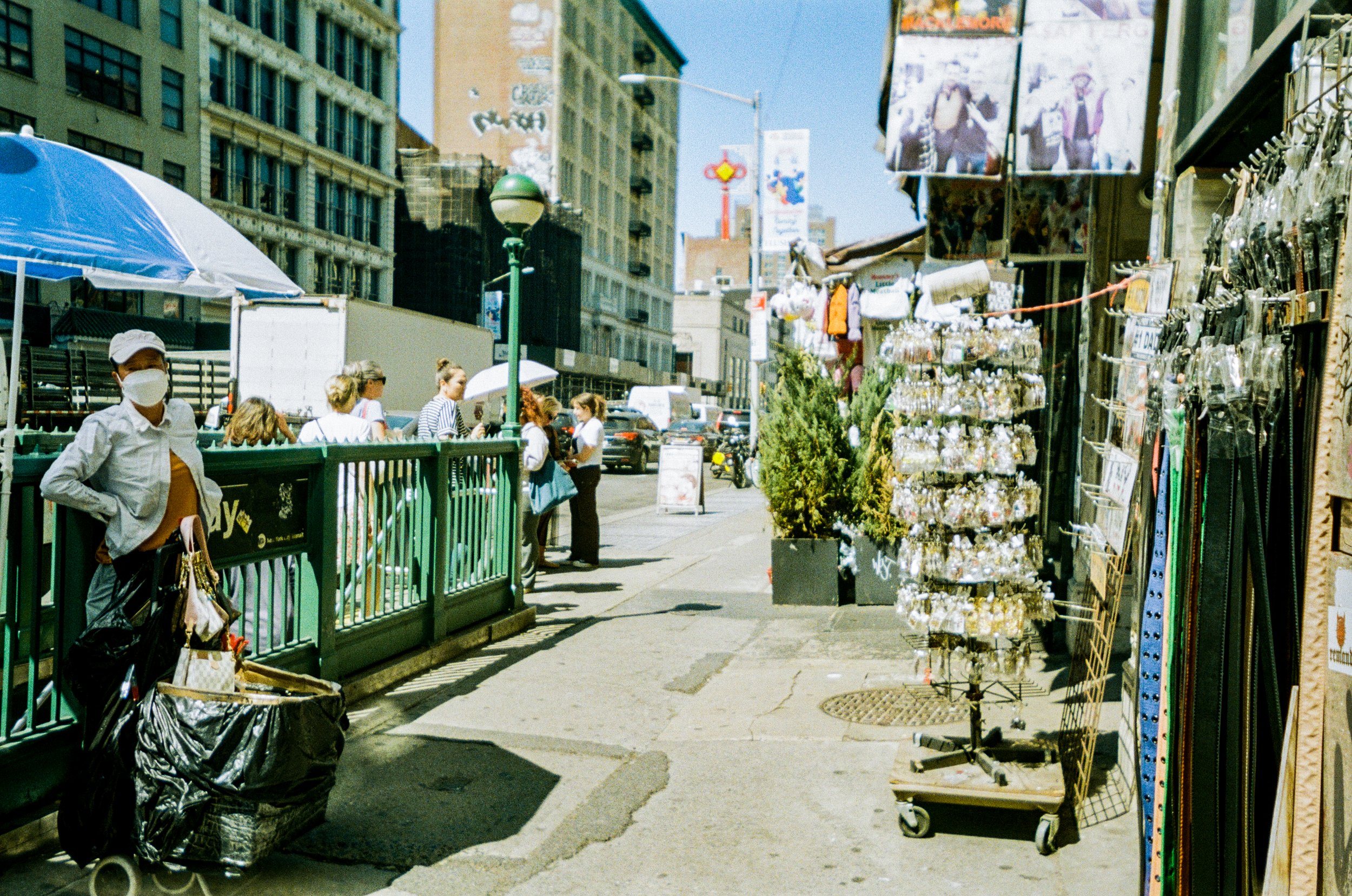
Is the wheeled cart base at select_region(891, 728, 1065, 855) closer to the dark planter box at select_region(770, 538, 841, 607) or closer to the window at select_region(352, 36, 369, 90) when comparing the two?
the dark planter box at select_region(770, 538, 841, 607)

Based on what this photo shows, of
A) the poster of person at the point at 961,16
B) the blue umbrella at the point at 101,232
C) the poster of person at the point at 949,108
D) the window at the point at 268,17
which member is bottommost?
the blue umbrella at the point at 101,232

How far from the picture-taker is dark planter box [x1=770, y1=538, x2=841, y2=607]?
31.5 feet

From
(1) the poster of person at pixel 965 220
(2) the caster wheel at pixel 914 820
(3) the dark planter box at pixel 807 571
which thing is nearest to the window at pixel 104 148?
(3) the dark planter box at pixel 807 571

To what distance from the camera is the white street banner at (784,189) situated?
73.4 feet

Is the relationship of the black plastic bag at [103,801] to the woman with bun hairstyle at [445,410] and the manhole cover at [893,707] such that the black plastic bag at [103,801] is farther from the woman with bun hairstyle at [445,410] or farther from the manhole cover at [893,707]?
the woman with bun hairstyle at [445,410]

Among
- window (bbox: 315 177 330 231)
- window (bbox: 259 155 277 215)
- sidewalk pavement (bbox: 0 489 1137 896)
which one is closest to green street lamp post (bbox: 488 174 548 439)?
sidewalk pavement (bbox: 0 489 1137 896)

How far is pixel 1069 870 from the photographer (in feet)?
13.8

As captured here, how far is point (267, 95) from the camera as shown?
4234cm

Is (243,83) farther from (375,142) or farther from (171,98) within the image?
(375,142)

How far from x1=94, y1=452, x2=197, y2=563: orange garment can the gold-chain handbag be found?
0.05m

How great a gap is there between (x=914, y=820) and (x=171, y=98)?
3930cm

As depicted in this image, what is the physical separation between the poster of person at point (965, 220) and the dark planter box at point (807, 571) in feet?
8.47

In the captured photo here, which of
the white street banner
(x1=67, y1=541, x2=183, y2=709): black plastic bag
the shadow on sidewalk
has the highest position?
the white street banner

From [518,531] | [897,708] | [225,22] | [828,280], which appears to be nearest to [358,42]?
[225,22]
